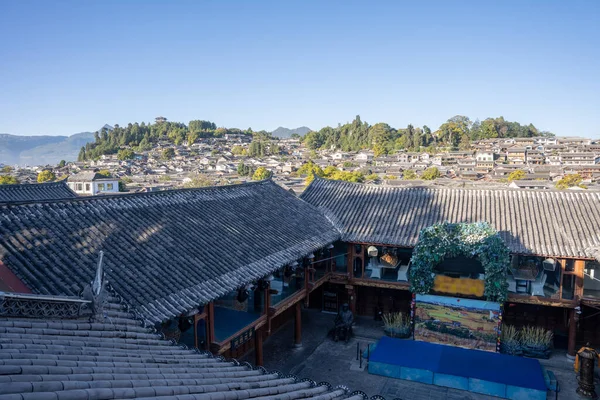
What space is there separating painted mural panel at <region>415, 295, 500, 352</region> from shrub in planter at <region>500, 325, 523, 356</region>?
0.49 meters

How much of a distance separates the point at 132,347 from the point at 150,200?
8031mm

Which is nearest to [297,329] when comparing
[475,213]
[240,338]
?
[240,338]

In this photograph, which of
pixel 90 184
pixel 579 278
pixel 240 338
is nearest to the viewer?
pixel 240 338

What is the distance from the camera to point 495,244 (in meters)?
17.2

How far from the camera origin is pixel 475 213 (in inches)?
810

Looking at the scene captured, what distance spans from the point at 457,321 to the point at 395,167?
88579 millimetres

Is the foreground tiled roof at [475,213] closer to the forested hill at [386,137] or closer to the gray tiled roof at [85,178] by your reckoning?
the gray tiled roof at [85,178]

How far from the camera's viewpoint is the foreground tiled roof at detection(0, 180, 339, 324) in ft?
32.4

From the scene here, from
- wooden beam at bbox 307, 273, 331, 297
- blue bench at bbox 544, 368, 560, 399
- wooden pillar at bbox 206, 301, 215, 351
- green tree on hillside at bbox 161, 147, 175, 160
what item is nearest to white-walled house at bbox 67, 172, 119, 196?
wooden beam at bbox 307, 273, 331, 297

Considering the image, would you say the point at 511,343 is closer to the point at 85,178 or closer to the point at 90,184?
the point at 90,184

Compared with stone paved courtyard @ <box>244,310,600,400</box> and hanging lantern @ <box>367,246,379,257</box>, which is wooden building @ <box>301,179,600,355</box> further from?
stone paved courtyard @ <box>244,310,600,400</box>

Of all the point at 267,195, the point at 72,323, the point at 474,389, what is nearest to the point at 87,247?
the point at 72,323

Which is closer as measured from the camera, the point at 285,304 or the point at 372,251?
the point at 285,304

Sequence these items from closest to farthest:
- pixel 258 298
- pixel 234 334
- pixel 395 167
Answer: pixel 234 334 < pixel 258 298 < pixel 395 167
